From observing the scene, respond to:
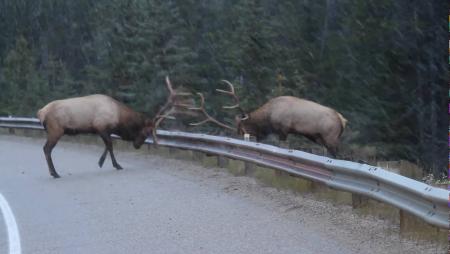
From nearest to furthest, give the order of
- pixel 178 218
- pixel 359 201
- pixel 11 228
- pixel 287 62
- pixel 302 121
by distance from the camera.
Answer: pixel 359 201
pixel 178 218
pixel 11 228
pixel 302 121
pixel 287 62

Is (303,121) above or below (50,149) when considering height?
above

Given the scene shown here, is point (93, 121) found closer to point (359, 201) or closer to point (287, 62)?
point (359, 201)

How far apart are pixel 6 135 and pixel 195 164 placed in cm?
1558

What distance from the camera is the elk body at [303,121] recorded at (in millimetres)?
16594

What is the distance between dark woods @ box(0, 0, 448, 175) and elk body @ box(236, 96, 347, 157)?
4.20 metres

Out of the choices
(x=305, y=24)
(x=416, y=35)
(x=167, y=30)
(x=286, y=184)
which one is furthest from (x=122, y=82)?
(x=286, y=184)

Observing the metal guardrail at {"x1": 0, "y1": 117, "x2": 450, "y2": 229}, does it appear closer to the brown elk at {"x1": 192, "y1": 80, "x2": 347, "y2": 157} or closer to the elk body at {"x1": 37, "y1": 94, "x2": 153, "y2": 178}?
the brown elk at {"x1": 192, "y1": 80, "x2": 347, "y2": 157}

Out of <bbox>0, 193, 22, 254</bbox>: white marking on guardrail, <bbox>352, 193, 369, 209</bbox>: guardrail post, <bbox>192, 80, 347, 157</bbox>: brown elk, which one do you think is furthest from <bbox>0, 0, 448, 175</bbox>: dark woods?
<bbox>0, 193, 22, 254</bbox>: white marking on guardrail

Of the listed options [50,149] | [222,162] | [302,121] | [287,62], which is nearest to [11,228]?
[222,162]

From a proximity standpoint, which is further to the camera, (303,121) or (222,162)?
→ (303,121)

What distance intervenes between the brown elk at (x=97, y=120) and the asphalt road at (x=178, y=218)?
1.37m

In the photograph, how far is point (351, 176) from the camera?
9.47 m

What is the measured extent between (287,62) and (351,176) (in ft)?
90.8

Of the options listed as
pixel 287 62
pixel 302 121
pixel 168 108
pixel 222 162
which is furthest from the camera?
pixel 287 62
